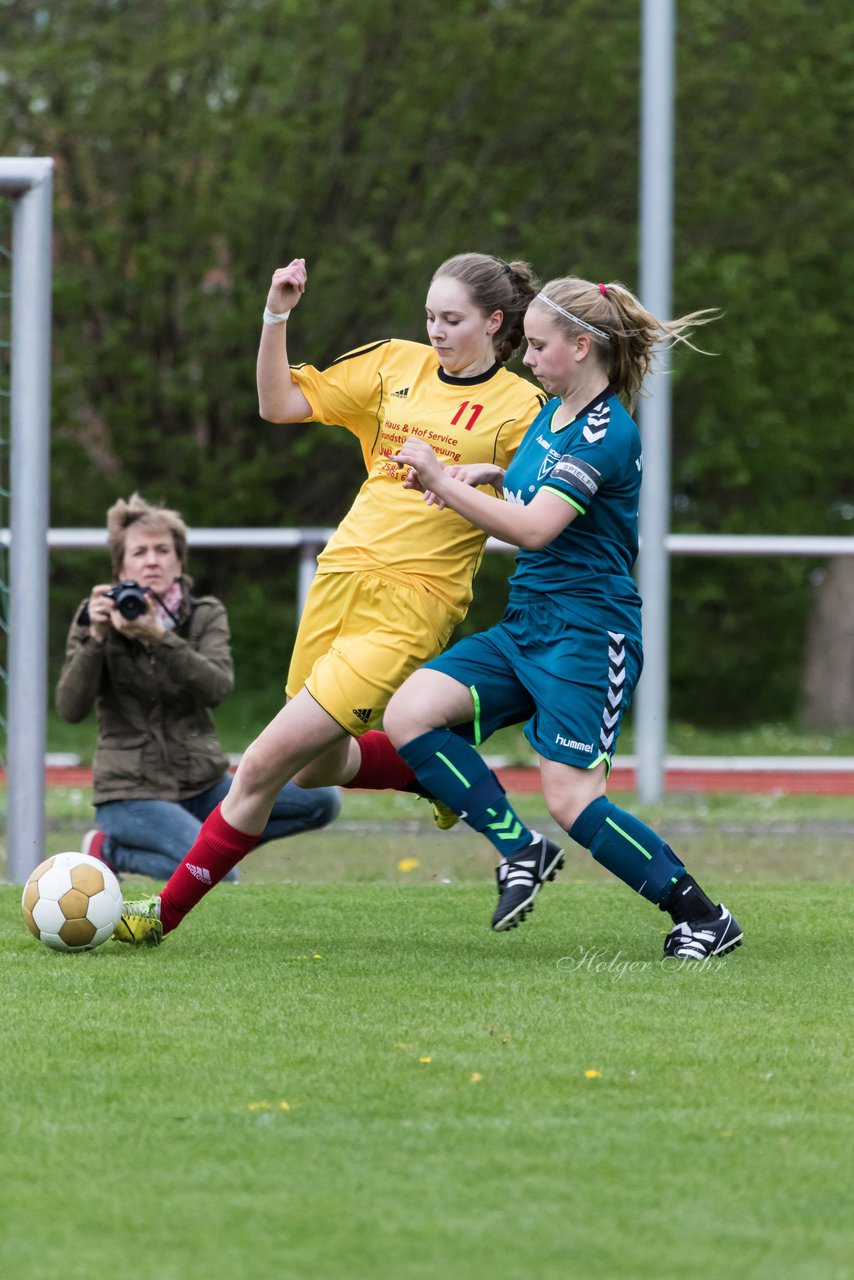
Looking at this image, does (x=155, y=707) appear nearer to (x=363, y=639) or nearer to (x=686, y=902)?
(x=363, y=639)

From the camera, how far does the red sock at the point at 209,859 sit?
5387 mm

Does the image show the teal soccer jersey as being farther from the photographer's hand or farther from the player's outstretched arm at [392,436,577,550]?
the photographer's hand

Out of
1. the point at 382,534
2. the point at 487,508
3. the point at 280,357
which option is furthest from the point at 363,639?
the point at 280,357

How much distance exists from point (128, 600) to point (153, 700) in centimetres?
56

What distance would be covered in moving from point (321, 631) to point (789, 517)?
663 inches

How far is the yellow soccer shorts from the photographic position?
5.26m

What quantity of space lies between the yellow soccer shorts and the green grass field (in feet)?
2.45

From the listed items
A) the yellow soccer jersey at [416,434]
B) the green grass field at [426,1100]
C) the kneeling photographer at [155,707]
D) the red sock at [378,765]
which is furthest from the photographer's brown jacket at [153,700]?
the yellow soccer jersey at [416,434]

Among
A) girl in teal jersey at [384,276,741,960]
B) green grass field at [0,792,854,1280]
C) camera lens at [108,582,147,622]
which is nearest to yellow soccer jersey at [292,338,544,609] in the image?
girl in teal jersey at [384,276,741,960]

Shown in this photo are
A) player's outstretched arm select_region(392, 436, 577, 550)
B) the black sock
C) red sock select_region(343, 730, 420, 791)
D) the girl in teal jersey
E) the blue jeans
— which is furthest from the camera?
the blue jeans

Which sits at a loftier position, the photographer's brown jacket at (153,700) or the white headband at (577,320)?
the white headband at (577,320)

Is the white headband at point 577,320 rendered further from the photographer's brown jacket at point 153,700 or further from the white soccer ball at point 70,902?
the photographer's brown jacket at point 153,700

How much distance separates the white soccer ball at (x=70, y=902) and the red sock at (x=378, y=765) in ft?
2.92

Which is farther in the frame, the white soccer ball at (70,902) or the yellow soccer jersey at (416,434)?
the yellow soccer jersey at (416,434)
